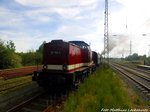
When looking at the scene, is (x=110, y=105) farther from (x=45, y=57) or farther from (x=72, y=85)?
(x=45, y=57)

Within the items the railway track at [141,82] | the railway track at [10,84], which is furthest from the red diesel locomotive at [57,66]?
the railway track at [141,82]

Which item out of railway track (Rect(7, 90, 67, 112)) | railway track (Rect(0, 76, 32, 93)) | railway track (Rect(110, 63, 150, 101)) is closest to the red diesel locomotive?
railway track (Rect(7, 90, 67, 112))

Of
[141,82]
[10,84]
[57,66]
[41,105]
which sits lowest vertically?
[41,105]

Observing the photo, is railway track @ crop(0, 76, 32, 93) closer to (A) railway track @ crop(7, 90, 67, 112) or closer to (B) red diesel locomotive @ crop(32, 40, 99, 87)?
(B) red diesel locomotive @ crop(32, 40, 99, 87)

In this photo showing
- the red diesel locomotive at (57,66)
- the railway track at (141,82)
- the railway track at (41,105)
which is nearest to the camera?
the railway track at (41,105)

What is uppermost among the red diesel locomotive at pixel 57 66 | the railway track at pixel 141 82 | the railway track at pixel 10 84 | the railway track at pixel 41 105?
the red diesel locomotive at pixel 57 66

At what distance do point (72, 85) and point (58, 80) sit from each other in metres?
1.11

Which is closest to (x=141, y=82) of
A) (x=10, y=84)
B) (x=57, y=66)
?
(x=57, y=66)

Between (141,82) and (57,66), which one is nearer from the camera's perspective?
(57,66)

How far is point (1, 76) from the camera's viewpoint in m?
26.2

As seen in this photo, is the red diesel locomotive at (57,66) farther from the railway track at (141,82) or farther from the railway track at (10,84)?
the railway track at (141,82)

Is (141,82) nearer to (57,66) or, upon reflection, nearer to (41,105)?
(57,66)

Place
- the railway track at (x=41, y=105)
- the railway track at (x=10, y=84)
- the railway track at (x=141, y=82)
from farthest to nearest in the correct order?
the railway track at (x=10, y=84) < the railway track at (x=141, y=82) < the railway track at (x=41, y=105)

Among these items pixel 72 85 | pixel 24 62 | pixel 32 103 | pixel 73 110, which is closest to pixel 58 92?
pixel 72 85
